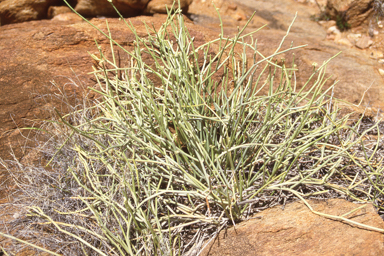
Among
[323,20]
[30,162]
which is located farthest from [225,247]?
[323,20]

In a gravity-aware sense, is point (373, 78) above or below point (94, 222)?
above

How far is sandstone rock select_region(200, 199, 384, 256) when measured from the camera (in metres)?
1.18

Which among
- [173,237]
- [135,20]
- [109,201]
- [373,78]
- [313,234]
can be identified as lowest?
[173,237]

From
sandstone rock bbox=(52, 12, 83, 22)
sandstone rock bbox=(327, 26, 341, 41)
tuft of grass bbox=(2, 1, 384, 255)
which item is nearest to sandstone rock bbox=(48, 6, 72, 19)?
sandstone rock bbox=(52, 12, 83, 22)

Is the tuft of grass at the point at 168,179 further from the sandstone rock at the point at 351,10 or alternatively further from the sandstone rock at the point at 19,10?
the sandstone rock at the point at 351,10

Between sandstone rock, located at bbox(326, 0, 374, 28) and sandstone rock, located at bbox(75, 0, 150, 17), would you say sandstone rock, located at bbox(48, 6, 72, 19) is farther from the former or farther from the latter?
sandstone rock, located at bbox(326, 0, 374, 28)

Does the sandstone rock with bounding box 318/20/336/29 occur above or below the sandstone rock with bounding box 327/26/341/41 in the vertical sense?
above

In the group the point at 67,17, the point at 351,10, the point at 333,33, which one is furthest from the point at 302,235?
the point at 351,10

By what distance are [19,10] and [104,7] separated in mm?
899

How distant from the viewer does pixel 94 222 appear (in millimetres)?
1383

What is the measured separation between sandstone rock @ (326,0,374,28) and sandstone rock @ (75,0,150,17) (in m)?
2.85

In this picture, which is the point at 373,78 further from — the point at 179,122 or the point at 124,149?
the point at 124,149

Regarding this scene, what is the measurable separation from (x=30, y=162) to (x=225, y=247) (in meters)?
1.17

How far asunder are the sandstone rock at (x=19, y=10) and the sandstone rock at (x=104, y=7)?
1.54 feet
